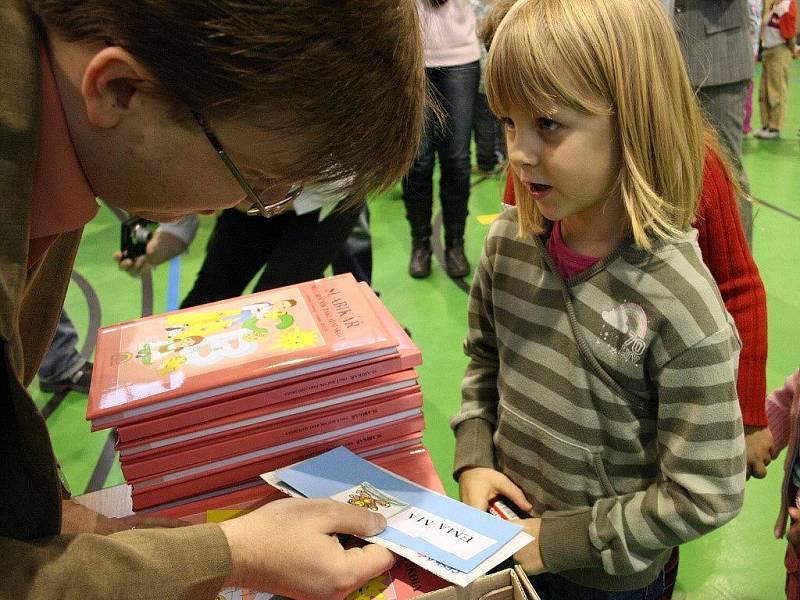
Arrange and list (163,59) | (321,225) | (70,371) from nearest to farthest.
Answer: (163,59) < (321,225) < (70,371)

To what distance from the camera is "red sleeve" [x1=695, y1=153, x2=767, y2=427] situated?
3.76ft

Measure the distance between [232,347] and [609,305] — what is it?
53cm

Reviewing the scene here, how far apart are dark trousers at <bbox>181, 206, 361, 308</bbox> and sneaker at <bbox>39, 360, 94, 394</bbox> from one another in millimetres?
872

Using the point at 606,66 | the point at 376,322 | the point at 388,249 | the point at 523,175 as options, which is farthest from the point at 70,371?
the point at 606,66

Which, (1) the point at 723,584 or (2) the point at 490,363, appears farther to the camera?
(1) the point at 723,584

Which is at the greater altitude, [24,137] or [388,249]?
[24,137]

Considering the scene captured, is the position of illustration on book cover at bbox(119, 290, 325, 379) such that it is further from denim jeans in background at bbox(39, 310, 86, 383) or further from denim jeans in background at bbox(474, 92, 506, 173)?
denim jeans in background at bbox(474, 92, 506, 173)

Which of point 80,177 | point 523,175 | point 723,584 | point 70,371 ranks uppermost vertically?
point 80,177

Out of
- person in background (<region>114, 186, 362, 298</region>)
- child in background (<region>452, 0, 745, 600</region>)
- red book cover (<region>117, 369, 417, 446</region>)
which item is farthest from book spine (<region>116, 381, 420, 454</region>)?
person in background (<region>114, 186, 362, 298</region>)

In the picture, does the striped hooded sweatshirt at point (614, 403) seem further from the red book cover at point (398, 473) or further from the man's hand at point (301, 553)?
the man's hand at point (301, 553)

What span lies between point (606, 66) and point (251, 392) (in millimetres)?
626

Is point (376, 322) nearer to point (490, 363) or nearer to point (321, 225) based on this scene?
point (490, 363)

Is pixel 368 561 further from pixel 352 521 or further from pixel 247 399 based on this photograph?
pixel 247 399

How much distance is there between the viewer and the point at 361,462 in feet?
3.11
